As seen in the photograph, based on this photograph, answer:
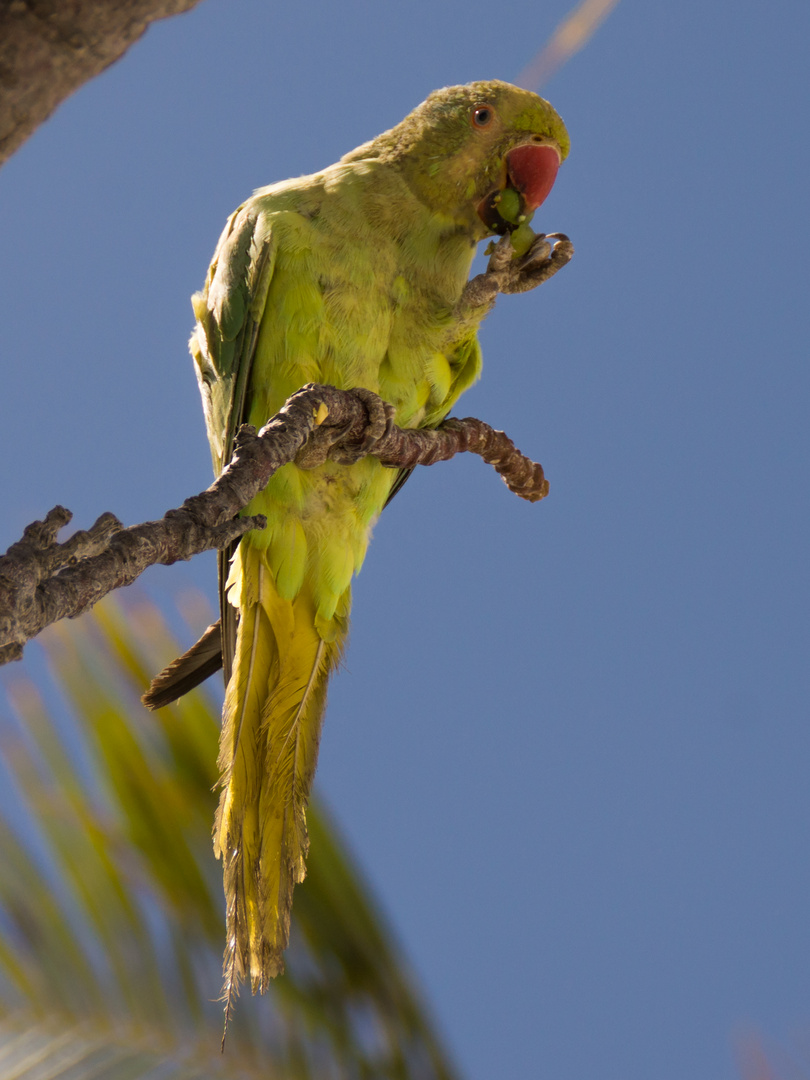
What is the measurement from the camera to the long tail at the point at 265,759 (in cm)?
187

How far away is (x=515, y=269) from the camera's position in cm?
227

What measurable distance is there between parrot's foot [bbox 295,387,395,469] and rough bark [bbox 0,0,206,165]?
45.6 inches

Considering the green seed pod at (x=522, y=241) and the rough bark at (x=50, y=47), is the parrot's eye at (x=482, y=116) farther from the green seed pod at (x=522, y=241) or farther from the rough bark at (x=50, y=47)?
the rough bark at (x=50, y=47)

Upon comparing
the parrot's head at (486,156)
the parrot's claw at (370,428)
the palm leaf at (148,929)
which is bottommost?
the palm leaf at (148,929)

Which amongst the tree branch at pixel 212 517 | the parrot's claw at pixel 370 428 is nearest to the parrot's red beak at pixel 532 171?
the tree branch at pixel 212 517

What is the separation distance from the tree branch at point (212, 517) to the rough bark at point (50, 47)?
0.45m

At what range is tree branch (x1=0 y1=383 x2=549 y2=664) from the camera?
105 centimetres

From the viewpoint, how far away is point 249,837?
200cm

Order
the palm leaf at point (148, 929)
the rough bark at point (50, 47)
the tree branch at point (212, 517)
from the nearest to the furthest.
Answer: the rough bark at point (50, 47) → the tree branch at point (212, 517) → the palm leaf at point (148, 929)

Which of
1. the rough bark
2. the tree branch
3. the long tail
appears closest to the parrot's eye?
the tree branch

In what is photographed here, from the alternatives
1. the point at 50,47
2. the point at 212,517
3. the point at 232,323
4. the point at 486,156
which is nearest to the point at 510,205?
the point at 486,156

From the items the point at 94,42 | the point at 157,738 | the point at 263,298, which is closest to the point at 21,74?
the point at 94,42

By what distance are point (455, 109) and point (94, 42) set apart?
1.86 metres

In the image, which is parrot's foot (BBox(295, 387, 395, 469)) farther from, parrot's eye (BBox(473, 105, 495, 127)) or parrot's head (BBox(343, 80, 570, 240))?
parrot's eye (BBox(473, 105, 495, 127))
